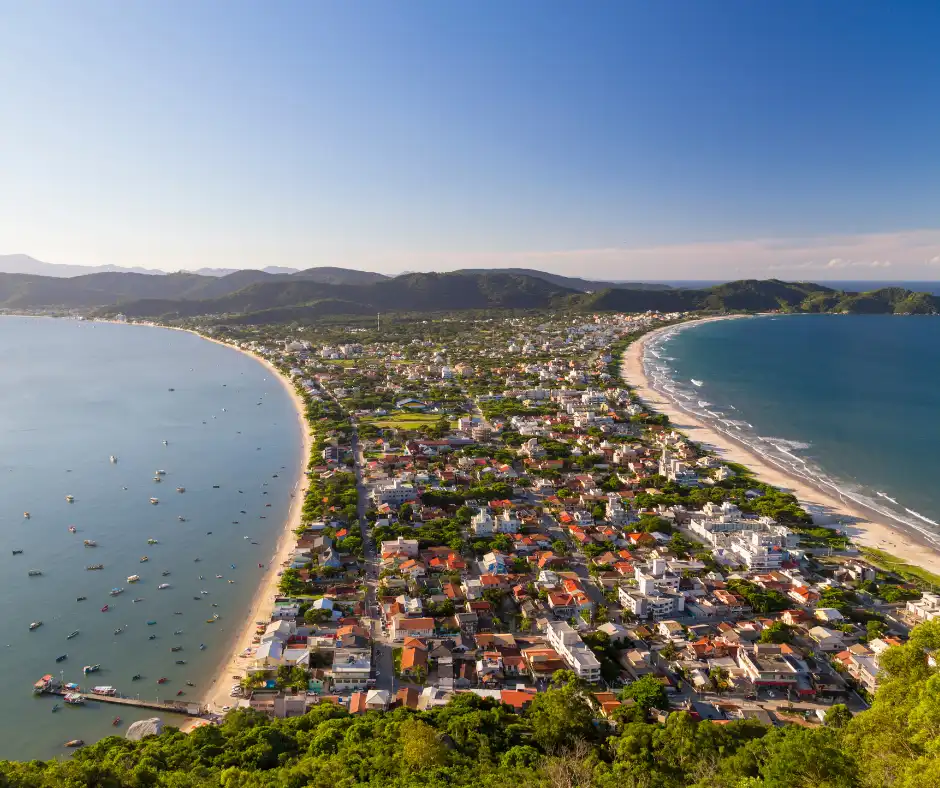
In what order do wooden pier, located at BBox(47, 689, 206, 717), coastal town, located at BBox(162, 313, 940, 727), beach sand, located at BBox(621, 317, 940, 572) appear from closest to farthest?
wooden pier, located at BBox(47, 689, 206, 717) → coastal town, located at BBox(162, 313, 940, 727) → beach sand, located at BBox(621, 317, 940, 572)

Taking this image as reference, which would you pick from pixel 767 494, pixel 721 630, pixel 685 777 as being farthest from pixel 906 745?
pixel 767 494

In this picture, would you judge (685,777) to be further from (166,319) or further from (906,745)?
(166,319)

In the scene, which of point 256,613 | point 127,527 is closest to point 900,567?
point 256,613

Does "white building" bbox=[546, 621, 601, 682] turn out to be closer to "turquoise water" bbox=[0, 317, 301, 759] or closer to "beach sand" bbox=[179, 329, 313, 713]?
"beach sand" bbox=[179, 329, 313, 713]

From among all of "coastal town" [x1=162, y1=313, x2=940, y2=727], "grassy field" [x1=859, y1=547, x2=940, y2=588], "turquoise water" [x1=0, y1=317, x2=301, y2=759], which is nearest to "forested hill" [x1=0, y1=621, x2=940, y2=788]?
"coastal town" [x1=162, y1=313, x2=940, y2=727]

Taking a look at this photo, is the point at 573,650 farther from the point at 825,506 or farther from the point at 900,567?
the point at 825,506

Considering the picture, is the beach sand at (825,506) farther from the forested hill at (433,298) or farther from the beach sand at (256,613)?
the forested hill at (433,298)
